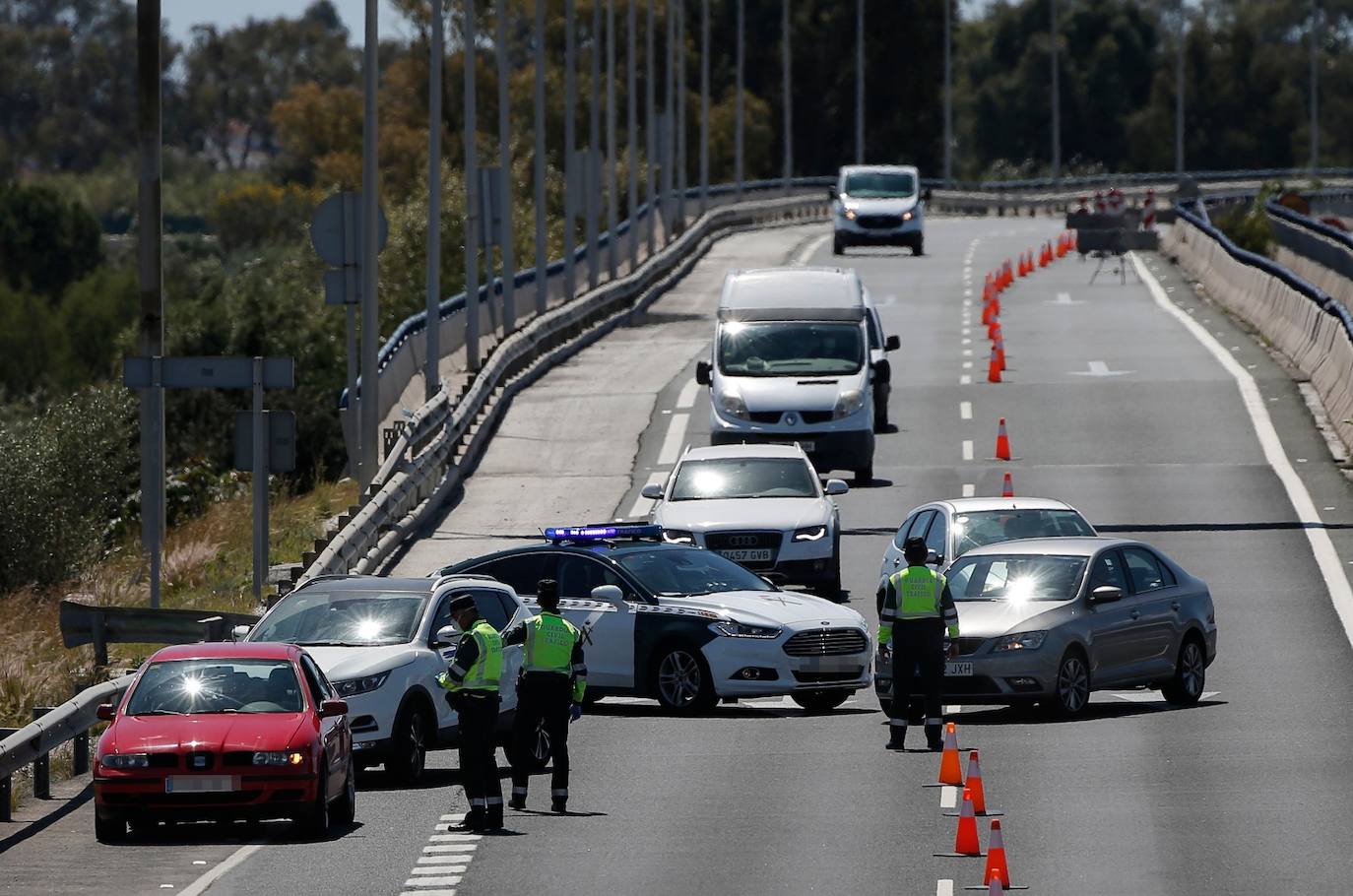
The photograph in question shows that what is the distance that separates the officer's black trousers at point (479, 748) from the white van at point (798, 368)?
60.6ft

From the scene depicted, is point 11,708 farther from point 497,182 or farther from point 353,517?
point 497,182

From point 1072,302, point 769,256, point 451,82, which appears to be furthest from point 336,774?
point 451,82

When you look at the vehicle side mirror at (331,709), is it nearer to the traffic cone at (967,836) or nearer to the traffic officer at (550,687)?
the traffic officer at (550,687)

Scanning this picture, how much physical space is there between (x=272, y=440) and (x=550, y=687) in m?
9.45

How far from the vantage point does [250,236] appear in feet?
497

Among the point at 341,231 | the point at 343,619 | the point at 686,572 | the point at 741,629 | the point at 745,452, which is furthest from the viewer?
the point at 341,231

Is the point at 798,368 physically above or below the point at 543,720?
Result: above

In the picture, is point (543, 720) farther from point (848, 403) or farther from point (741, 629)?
point (848, 403)

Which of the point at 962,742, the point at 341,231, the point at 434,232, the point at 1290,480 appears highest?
the point at 341,231

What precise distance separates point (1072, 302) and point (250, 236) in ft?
311

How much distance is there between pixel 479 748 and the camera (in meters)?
16.7

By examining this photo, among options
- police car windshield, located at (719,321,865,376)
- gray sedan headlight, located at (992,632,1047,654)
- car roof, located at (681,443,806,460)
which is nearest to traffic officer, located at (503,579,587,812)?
gray sedan headlight, located at (992,632,1047,654)

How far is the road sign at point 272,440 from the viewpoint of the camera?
25969mm

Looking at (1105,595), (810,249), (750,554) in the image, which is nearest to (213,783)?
(1105,595)
